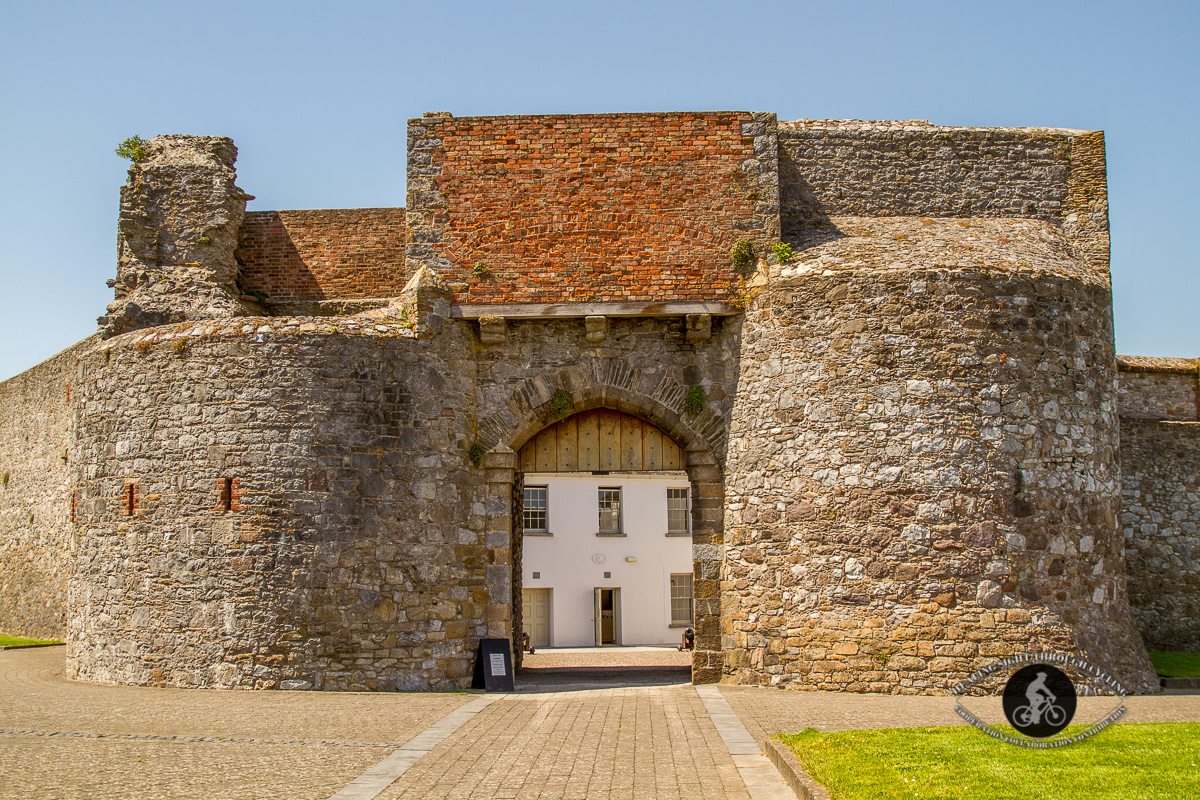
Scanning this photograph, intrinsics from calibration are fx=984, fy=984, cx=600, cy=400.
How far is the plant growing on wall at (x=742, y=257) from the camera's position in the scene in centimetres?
1301

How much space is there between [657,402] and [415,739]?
570 centimetres

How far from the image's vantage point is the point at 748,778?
7.26 metres

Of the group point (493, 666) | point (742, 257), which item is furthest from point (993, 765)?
point (742, 257)

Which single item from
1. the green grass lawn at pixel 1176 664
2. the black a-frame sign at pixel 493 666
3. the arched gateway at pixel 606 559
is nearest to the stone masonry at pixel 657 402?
the black a-frame sign at pixel 493 666

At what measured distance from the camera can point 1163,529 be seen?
15.0 meters

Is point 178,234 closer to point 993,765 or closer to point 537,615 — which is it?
point 993,765

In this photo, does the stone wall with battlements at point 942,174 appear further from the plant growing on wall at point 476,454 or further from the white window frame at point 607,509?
the white window frame at point 607,509

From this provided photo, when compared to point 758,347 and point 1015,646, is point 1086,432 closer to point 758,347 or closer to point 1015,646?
point 1015,646

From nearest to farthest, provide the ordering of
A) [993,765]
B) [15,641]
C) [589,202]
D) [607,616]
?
[993,765] → [589,202] → [15,641] → [607,616]

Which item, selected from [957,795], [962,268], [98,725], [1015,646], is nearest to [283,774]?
[98,725]

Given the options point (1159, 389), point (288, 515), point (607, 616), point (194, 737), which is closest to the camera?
point (194, 737)

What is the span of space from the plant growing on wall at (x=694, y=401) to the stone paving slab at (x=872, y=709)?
351 centimetres

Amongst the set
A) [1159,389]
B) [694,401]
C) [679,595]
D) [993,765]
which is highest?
[1159,389]

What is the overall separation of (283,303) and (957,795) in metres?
11.7
